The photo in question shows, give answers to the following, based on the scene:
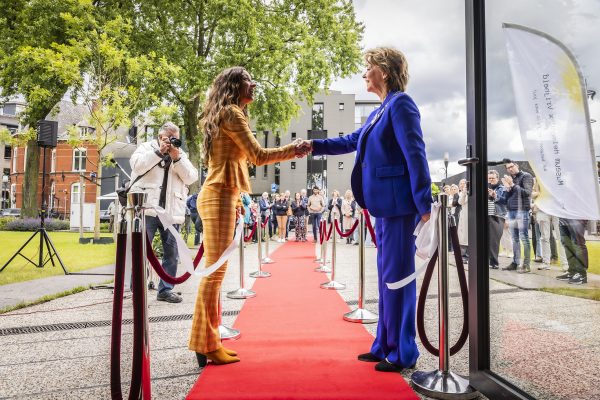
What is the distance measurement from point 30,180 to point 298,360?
21.4 metres

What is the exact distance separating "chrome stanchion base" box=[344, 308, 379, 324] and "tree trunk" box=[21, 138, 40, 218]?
813 inches

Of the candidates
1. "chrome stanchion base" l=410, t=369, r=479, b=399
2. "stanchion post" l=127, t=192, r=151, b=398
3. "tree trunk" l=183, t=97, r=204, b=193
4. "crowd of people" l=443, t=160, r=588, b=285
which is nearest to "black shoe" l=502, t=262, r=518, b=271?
Result: "crowd of people" l=443, t=160, r=588, b=285

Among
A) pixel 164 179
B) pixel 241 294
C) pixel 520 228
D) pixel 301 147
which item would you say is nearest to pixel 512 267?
pixel 520 228

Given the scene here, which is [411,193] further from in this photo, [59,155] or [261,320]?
[59,155]

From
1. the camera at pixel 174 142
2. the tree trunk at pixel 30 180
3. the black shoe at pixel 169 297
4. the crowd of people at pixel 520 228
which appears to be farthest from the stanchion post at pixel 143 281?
the tree trunk at pixel 30 180

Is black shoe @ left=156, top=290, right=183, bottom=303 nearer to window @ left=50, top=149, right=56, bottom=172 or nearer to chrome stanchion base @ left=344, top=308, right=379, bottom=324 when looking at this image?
chrome stanchion base @ left=344, top=308, right=379, bottom=324

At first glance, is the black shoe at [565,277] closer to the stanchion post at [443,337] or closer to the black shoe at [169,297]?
the stanchion post at [443,337]

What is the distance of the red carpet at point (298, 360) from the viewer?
245 cm

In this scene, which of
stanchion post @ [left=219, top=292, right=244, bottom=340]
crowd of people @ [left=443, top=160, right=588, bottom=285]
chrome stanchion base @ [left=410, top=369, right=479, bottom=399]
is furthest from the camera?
crowd of people @ [left=443, top=160, right=588, bottom=285]

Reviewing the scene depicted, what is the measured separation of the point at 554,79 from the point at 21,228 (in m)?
21.5

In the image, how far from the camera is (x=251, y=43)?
15789 mm

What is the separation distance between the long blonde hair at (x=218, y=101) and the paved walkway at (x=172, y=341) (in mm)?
1697

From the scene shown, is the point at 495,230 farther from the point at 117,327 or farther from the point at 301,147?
the point at 117,327

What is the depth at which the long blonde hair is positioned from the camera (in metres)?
2.91
